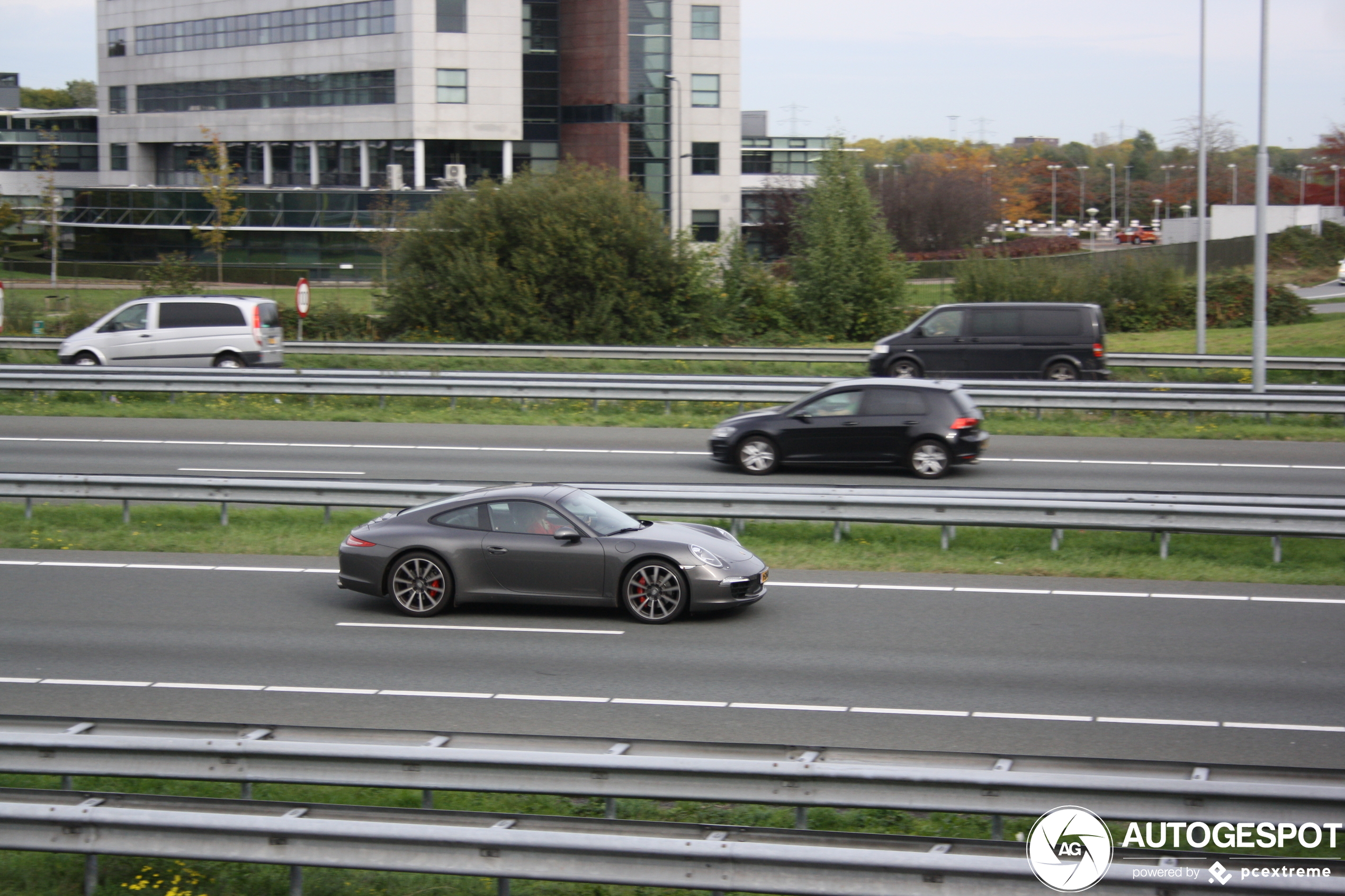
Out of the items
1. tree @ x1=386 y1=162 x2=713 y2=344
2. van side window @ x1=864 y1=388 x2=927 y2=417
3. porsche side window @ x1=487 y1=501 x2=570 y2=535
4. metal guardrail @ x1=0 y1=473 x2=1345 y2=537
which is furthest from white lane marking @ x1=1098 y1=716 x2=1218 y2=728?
tree @ x1=386 y1=162 x2=713 y2=344

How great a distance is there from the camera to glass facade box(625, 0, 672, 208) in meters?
67.8

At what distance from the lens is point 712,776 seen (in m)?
5.90

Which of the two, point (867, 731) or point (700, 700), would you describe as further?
point (700, 700)

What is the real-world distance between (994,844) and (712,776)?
4.67 ft

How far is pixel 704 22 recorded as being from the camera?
6919 centimetres

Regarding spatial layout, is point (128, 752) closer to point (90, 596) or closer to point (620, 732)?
point (620, 732)

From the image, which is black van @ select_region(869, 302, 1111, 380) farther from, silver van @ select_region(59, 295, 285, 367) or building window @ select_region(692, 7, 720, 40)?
building window @ select_region(692, 7, 720, 40)

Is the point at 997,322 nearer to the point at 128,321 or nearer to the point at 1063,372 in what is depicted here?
the point at 1063,372

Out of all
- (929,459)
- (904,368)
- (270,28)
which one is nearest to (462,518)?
(929,459)

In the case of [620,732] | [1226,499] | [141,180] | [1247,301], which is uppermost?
[141,180]

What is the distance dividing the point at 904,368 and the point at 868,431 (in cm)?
873

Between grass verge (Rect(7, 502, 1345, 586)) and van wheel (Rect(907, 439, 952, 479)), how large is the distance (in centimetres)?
281

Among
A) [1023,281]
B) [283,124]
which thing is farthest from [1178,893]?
[283,124]

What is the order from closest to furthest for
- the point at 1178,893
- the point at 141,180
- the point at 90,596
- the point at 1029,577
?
the point at 1178,893 → the point at 90,596 → the point at 1029,577 → the point at 141,180
